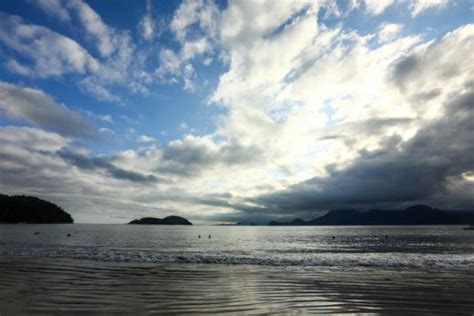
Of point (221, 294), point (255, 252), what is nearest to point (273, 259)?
point (255, 252)

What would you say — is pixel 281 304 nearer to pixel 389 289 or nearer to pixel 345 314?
pixel 345 314

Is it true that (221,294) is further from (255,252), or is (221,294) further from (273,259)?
(255,252)

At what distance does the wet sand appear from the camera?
13.3 meters

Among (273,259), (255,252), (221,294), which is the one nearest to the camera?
(221,294)

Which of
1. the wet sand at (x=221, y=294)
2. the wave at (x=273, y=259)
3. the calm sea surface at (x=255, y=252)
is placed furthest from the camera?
the calm sea surface at (x=255, y=252)

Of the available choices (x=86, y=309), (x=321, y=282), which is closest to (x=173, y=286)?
(x=86, y=309)

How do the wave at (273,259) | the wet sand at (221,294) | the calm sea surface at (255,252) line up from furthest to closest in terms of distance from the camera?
the calm sea surface at (255,252) → the wave at (273,259) → the wet sand at (221,294)

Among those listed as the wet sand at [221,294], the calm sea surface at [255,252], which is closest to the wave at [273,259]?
the calm sea surface at [255,252]

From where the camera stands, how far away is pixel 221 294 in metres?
16.3

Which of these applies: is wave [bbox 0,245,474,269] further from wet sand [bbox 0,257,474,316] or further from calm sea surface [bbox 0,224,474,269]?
wet sand [bbox 0,257,474,316]

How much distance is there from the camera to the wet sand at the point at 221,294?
13266mm

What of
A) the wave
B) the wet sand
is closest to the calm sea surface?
the wave

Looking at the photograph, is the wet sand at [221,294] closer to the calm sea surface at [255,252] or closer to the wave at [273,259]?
the wave at [273,259]

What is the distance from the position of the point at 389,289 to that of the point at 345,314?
7.44 metres
